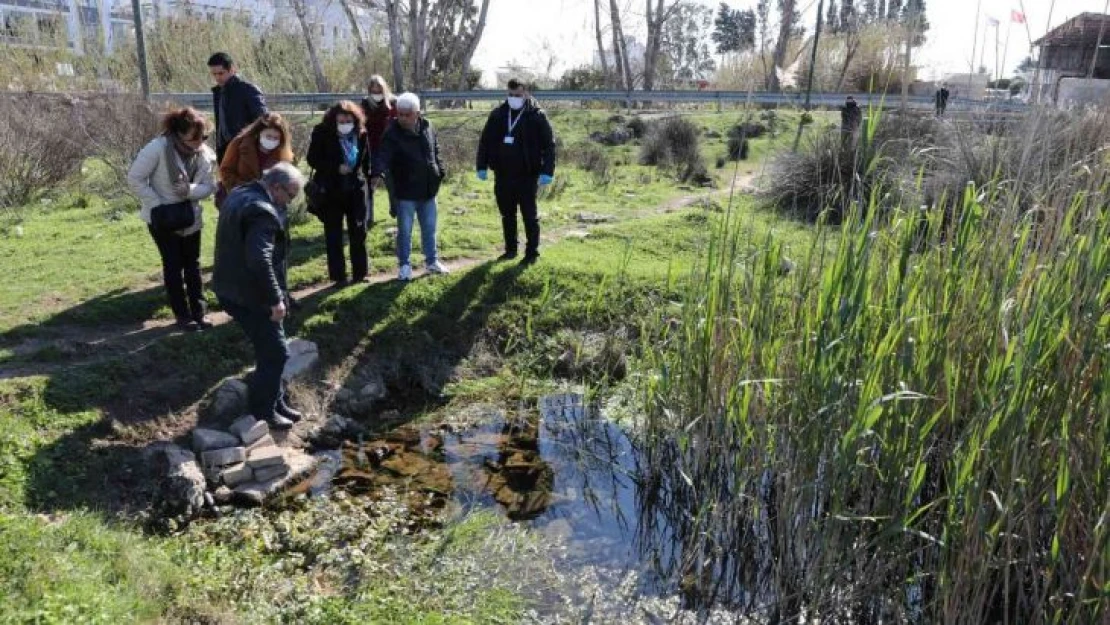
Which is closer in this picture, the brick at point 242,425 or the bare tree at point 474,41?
the brick at point 242,425

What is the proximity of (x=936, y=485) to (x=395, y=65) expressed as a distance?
22.6m

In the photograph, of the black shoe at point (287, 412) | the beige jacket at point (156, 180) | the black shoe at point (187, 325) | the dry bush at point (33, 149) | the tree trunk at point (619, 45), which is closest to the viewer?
the black shoe at point (287, 412)

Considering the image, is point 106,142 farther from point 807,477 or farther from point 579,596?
point 807,477

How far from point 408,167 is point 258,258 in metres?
2.54

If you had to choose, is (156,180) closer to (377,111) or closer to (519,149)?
(377,111)

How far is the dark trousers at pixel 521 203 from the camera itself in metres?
7.56

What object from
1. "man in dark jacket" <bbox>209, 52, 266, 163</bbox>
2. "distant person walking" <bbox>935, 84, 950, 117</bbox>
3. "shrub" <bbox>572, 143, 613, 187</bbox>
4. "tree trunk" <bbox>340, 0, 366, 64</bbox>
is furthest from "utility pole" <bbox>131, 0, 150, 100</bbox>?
"distant person walking" <bbox>935, 84, 950, 117</bbox>

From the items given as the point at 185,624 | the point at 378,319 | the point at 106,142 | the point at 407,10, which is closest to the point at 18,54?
the point at 106,142

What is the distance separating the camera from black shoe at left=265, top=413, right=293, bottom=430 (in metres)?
5.36

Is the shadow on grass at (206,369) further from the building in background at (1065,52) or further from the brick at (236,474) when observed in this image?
the building in background at (1065,52)

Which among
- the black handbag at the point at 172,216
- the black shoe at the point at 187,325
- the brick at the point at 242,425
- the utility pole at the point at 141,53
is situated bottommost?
the brick at the point at 242,425

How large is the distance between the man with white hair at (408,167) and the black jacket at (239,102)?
101 centimetres

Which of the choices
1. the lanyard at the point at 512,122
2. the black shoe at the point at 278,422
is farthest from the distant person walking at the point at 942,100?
the black shoe at the point at 278,422

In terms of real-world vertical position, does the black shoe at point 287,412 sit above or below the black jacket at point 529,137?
below
